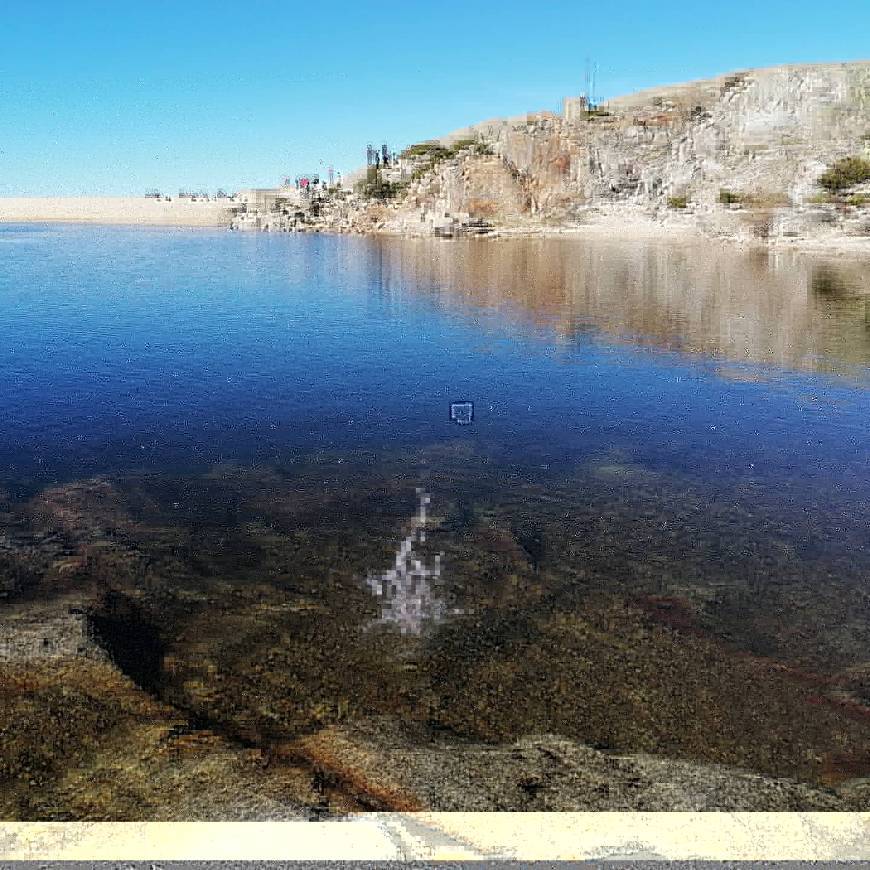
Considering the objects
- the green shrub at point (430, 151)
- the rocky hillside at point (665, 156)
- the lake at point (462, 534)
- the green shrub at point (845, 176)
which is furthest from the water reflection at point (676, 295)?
the green shrub at point (430, 151)

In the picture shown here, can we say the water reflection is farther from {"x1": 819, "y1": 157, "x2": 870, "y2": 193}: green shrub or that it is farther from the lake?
{"x1": 819, "y1": 157, "x2": 870, "y2": 193}: green shrub

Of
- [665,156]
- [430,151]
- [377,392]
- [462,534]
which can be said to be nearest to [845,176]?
[665,156]

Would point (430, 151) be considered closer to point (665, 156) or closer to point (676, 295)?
point (665, 156)

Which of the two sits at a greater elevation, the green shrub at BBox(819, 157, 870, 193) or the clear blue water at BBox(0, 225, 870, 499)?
the green shrub at BBox(819, 157, 870, 193)

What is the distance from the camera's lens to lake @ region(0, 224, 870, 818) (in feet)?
22.9

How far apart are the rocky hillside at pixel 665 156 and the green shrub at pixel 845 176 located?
380 cm

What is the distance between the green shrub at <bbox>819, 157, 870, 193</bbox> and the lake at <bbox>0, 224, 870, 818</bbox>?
6085 cm

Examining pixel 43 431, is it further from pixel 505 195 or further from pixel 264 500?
pixel 505 195

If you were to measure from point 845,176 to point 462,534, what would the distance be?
272ft

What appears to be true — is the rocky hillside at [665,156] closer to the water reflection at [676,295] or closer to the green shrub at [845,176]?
the green shrub at [845,176]

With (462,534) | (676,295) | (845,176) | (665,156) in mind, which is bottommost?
(676,295)

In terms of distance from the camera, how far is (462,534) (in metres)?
10.9

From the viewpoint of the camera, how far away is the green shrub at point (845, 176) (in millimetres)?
78188

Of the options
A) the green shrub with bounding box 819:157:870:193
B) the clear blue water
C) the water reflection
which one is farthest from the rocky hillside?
the clear blue water
